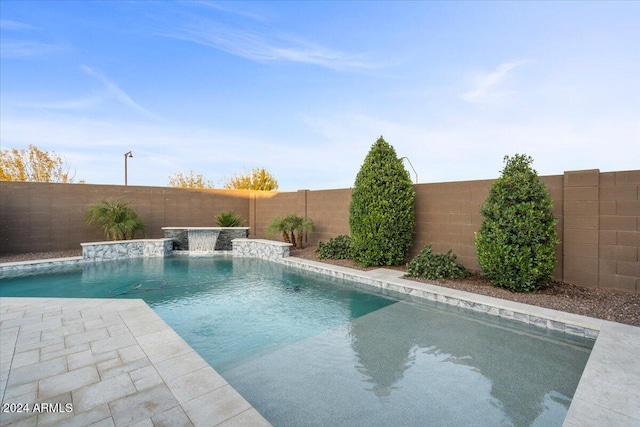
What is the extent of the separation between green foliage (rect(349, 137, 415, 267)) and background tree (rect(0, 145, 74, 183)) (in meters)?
19.4

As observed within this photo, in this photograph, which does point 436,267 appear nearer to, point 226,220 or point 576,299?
point 576,299

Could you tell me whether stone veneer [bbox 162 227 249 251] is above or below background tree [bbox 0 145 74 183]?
below

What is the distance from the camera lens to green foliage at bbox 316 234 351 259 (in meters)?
8.30

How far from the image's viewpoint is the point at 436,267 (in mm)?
6031

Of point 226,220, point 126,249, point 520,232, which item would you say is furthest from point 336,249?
point 126,249

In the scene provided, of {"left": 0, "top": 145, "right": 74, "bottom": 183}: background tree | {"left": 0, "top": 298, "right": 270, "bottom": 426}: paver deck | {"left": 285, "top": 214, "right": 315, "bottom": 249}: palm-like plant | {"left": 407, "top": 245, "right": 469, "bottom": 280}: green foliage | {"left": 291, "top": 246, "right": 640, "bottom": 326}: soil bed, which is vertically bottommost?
{"left": 0, "top": 298, "right": 270, "bottom": 426}: paver deck

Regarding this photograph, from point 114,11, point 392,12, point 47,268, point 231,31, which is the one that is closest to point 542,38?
point 392,12

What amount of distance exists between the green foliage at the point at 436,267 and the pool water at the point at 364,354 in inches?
44.9

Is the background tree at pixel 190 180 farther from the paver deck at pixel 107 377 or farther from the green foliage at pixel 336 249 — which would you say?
the paver deck at pixel 107 377

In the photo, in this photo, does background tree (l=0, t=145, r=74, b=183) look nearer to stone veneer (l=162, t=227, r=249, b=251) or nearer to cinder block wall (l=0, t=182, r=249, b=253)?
cinder block wall (l=0, t=182, r=249, b=253)

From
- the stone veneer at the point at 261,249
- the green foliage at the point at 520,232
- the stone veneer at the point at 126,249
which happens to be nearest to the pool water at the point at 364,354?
the green foliage at the point at 520,232

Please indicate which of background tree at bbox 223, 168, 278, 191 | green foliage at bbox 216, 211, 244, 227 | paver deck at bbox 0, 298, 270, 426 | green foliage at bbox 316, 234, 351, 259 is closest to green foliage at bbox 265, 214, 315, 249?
green foliage at bbox 316, 234, 351, 259

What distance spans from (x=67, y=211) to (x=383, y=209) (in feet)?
32.3

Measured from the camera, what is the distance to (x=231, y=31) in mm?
9008
